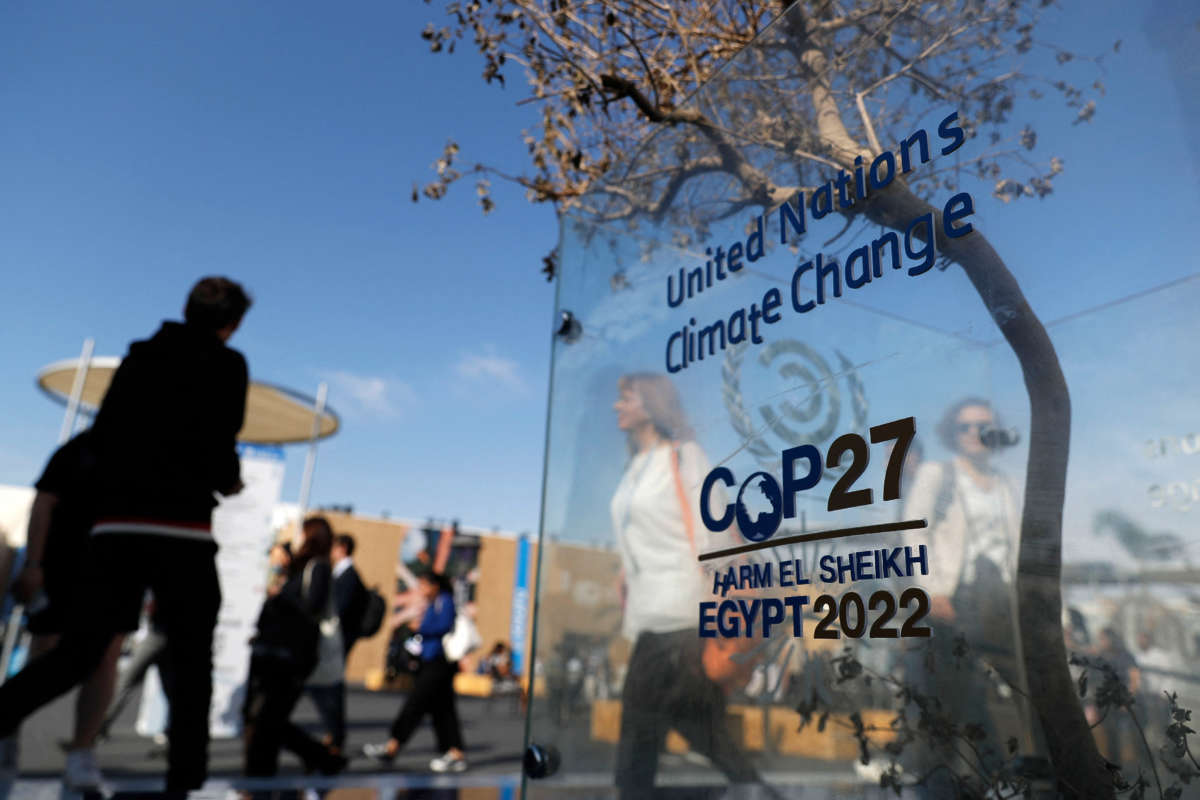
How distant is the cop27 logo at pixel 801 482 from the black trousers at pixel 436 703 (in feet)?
14.5

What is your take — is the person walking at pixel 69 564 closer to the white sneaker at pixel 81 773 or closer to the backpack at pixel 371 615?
the white sneaker at pixel 81 773

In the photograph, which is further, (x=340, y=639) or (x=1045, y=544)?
(x=340, y=639)

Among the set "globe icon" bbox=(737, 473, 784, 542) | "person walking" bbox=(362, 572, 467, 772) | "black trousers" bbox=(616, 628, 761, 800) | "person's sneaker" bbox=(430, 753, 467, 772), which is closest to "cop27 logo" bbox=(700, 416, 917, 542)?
"globe icon" bbox=(737, 473, 784, 542)

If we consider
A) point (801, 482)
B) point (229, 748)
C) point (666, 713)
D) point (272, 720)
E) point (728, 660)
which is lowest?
point (229, 748)

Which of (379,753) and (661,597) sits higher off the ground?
(661,597)

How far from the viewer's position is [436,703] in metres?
5.64

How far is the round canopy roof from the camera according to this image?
941 cm

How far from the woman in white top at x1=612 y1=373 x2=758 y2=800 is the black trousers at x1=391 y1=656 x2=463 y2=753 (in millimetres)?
3991

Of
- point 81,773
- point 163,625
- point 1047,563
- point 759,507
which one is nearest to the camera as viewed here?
point 1047,563

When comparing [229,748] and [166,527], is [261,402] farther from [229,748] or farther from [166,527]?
[166,527]

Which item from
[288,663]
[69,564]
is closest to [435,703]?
[288,663]

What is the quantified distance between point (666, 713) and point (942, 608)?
0.79m

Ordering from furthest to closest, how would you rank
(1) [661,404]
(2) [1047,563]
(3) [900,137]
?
(1) [661,404] < (3) [900,137] < (2) [1047,563]

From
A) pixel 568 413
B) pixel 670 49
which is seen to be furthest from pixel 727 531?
pixel 670 49
